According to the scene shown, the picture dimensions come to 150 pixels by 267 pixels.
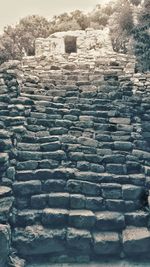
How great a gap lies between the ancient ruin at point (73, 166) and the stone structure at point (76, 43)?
16.8ft

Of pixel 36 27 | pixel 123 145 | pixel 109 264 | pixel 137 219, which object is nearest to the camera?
pixel 109 264

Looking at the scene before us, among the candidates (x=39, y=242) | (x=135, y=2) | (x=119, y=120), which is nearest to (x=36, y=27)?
(x=135, y=2)

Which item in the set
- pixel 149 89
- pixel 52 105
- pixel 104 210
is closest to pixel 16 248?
pixel 104 210

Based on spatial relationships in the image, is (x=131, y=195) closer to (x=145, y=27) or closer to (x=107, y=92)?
(x=107, y=92)

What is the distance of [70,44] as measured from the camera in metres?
15.3

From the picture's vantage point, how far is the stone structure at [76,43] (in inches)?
543

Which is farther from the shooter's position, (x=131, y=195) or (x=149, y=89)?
(x=149, y=89)

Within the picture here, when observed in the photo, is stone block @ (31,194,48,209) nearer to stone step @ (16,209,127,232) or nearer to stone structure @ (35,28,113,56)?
stone step @ (16,209,127,232)

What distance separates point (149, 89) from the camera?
8555 millimetres

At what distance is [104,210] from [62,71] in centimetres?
502

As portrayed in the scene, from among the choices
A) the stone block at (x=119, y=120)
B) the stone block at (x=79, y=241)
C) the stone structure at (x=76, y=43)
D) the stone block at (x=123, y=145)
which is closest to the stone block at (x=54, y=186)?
the stone block at (x=79, y=241)

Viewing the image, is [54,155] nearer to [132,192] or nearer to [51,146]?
[51,146]

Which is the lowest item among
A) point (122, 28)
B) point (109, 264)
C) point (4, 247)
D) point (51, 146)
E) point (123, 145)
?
point (109, 264)

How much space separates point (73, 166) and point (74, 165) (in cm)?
3
